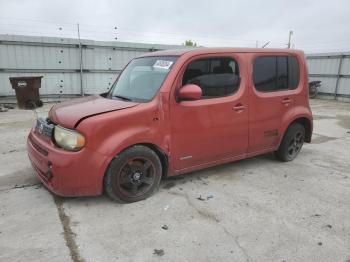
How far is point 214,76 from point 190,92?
0.65 m

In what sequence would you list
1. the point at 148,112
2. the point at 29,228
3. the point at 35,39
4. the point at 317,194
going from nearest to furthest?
the point at 29,228 < the point at 148,112 < the point at 317,194 < the point at 35,39

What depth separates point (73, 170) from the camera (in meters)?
3.34

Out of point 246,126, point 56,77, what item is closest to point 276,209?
point 246,126

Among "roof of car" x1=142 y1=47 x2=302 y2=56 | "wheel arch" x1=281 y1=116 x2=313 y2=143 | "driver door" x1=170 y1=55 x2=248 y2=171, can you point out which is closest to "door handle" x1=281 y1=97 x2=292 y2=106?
"wheel arch" x1=281 y1=116 x2=313 y2=143

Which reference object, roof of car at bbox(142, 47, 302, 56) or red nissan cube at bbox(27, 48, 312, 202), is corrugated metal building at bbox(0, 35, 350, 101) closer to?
red nissan cube at bbox(27, 48, 312, 202)

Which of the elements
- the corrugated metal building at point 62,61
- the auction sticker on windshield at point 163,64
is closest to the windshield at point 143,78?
the auction sticker on windshield at point 163,64

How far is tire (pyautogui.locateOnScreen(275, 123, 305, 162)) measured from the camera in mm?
5277

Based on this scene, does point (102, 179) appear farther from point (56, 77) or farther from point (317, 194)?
point (56, 77)

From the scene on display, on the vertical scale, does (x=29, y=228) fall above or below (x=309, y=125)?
below

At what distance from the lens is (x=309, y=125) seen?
5.56 meters

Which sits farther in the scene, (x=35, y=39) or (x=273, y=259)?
(x=35, y=39)

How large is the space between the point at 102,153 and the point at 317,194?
9.21ft

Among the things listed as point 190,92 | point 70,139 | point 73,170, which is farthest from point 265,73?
point 73,170

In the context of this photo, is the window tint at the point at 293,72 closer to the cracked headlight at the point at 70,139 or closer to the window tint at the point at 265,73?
the window tint at the point at 265,73
